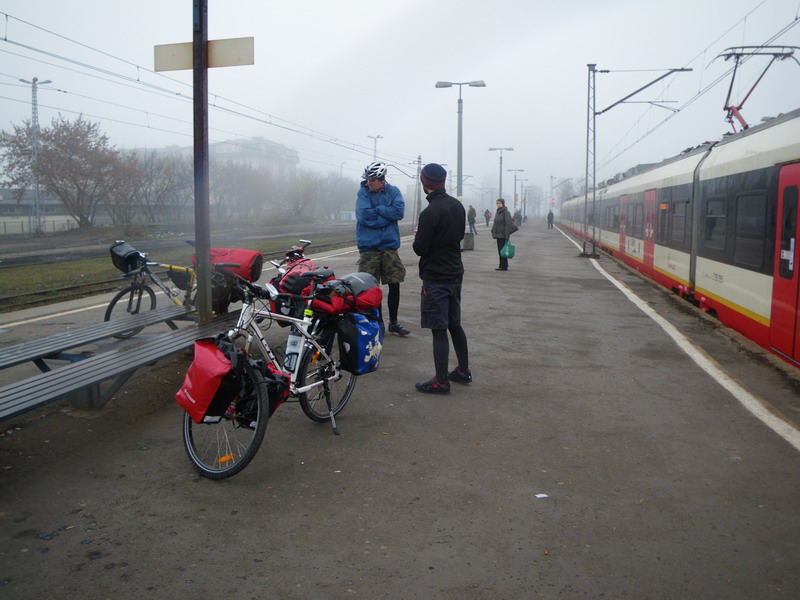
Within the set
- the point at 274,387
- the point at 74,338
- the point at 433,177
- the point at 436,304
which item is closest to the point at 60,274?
the point at 74,338

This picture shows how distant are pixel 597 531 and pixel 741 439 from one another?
1874mm

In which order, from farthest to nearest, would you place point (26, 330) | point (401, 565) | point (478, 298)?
point (478, 298)
point (26, 330)
point (401, 565)

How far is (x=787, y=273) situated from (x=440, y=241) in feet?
12.2

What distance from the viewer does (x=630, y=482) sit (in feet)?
13.2

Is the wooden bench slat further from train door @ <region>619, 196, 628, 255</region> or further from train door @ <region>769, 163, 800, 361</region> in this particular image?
train door @ <region>619, 196, 628, 255</region>

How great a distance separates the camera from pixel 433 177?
587 centimetres

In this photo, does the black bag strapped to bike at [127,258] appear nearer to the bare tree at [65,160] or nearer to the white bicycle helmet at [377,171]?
the white bicycle helmet at [377,171]

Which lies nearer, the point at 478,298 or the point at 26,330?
the point at 26,330

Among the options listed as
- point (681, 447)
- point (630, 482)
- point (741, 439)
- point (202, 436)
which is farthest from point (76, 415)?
point (741, 439)

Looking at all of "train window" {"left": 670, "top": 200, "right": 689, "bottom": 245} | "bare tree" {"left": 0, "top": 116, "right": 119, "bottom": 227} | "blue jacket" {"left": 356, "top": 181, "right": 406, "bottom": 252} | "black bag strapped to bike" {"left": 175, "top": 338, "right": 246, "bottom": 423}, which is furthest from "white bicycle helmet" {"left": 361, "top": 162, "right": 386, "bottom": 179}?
A: "bare tree" {"left": 0, "top": 116, "right": 119, "bottom": 227}

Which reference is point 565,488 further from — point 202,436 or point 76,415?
point 76,415

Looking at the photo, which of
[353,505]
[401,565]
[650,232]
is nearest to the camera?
[401,565]

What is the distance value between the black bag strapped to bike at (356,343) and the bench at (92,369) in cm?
143

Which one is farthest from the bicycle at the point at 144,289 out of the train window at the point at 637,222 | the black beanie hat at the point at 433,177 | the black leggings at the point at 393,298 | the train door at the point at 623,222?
the train door at the point at 623,222
